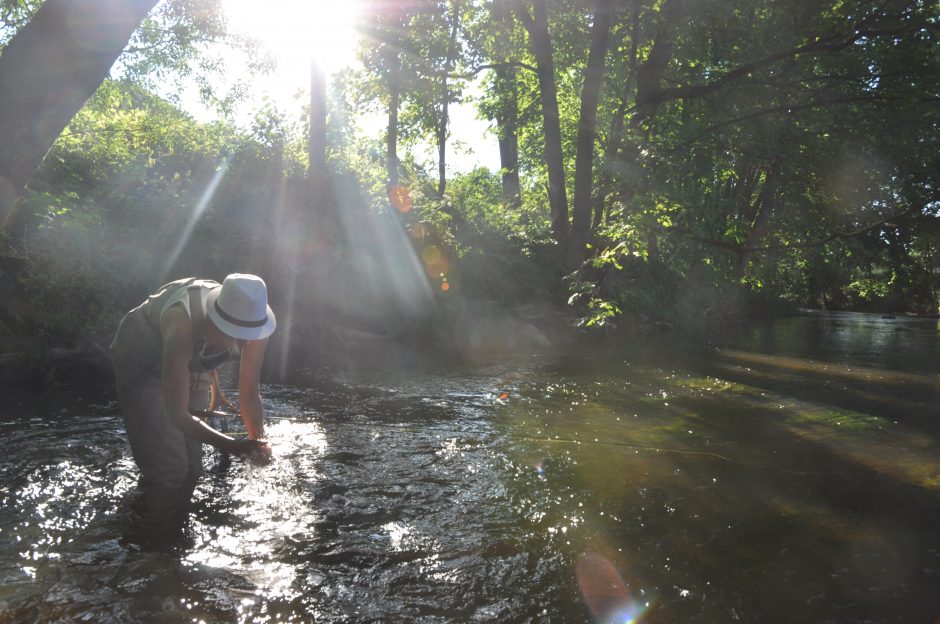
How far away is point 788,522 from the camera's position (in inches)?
167

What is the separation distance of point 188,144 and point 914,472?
14316 millimetres

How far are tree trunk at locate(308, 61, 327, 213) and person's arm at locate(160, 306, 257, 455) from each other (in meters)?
9.91

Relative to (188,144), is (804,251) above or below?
below

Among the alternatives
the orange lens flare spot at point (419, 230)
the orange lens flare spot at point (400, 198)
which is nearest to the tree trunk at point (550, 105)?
the orange lens flare spot at point (419, 230)

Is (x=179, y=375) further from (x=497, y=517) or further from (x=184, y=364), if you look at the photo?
(x=497, y=517)

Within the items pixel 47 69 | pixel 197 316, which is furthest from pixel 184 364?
pixel 47 69

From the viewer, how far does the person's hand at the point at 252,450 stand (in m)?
3.77

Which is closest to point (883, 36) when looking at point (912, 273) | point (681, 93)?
point (681, 93)

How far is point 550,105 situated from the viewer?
13.4m

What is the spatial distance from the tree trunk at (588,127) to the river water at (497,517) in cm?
569

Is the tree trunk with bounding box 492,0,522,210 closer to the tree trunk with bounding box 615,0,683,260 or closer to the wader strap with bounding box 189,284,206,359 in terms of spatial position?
the tree trunk with bounding box 615,0,683,260

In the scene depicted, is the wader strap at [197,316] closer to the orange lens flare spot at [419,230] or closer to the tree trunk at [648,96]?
the tree trunk at [648,96]

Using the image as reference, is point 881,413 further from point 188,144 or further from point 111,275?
point 188,144

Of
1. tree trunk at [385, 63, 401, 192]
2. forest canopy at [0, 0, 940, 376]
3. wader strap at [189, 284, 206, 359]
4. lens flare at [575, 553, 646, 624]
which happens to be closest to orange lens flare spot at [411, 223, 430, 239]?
forest canopy at [0, 0, 940, 376]
